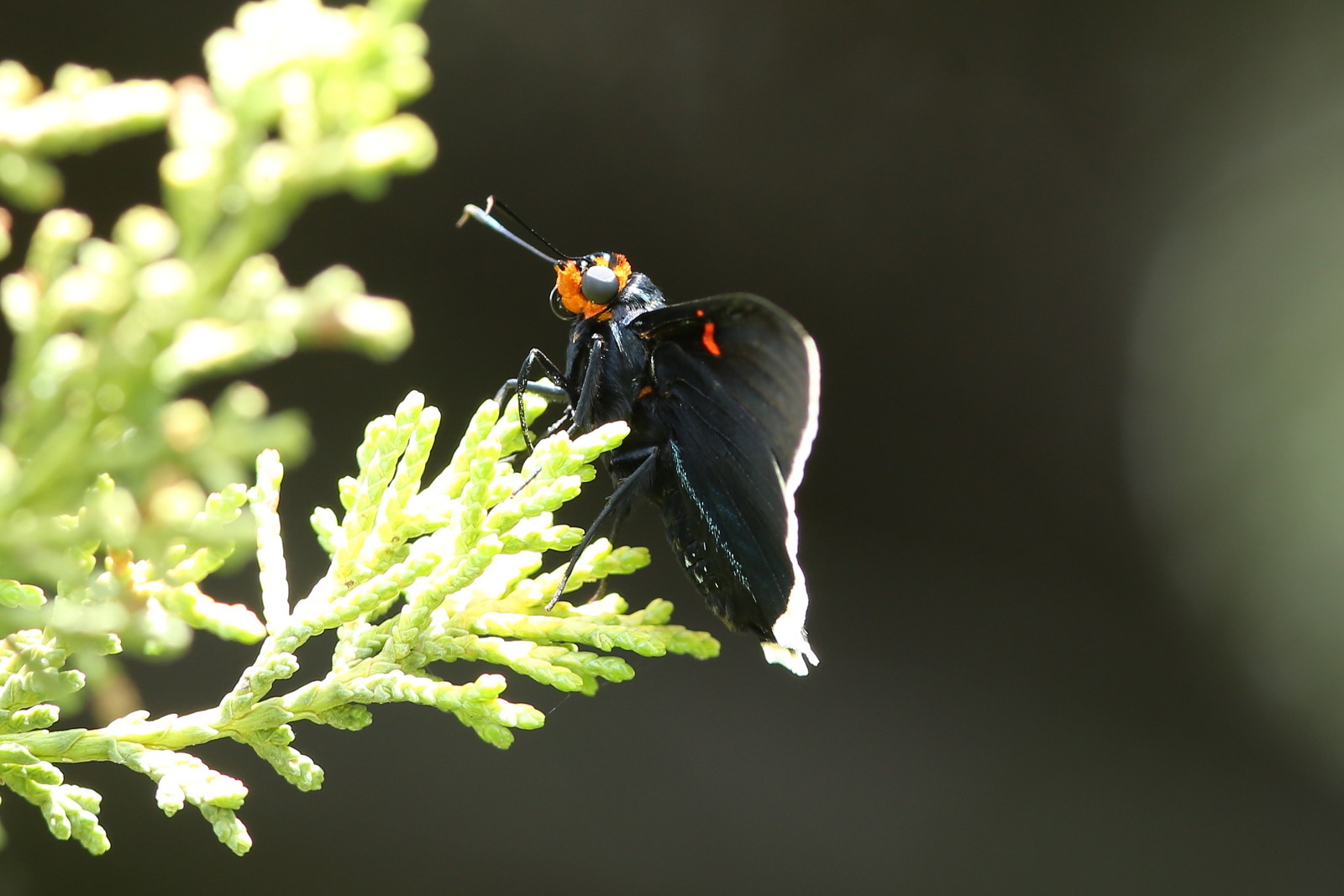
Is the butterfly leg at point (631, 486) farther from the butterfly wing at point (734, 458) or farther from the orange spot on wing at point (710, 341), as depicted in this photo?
the orange spot on wing at point (710, 341)

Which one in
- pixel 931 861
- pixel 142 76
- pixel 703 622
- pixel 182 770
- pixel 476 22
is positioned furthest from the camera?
pixel 703 622

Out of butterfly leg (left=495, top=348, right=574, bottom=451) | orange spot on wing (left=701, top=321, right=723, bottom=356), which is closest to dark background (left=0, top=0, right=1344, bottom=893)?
butterfly leg (left=495, top=348, right=574, bottom=451)

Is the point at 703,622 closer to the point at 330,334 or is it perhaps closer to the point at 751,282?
the point at 751,282

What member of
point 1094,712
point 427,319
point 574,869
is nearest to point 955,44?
point 427,319

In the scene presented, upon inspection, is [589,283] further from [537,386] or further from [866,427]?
[866,427]

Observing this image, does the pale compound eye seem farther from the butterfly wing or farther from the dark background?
the dark background

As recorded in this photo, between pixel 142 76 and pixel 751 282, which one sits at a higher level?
pixel 142 76

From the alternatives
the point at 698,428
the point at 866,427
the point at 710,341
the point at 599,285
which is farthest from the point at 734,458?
the point at 866,427

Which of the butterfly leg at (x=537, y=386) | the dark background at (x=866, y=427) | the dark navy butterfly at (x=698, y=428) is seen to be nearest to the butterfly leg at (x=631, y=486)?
the dark navy butterfly at (x=698, y=428)
